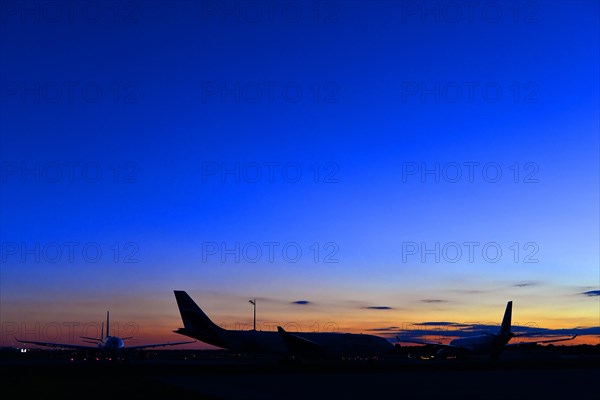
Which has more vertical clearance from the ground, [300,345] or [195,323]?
[195,323]

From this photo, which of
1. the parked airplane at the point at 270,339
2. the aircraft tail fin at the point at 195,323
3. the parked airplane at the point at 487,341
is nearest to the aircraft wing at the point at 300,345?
the parked airplane at the point at 270,339

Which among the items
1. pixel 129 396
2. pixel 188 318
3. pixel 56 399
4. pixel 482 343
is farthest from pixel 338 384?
pixel 482 343

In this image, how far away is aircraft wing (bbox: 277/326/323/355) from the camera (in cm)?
6812

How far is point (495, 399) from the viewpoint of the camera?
2778 cm

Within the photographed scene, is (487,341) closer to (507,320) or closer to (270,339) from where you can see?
(507,320)

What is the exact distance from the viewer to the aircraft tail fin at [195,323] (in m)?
69.2

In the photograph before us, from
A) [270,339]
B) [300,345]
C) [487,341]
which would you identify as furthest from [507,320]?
[270,339]

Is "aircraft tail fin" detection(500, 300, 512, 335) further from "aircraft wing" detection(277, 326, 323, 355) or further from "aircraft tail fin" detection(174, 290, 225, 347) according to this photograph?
"aircraft tail fin" detection(174, 290, 225, 347)

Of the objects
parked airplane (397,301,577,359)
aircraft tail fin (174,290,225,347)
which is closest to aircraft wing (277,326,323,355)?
aircraft tail fin (174,290,225,347)

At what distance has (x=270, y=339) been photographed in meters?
69.4

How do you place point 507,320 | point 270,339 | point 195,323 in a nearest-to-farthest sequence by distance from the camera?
point 270,339
point 195,323
point 507,320

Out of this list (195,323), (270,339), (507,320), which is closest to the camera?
(270,339)

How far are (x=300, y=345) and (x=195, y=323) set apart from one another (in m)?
12.3

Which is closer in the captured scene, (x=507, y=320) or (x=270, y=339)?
(x=270, y=339)
